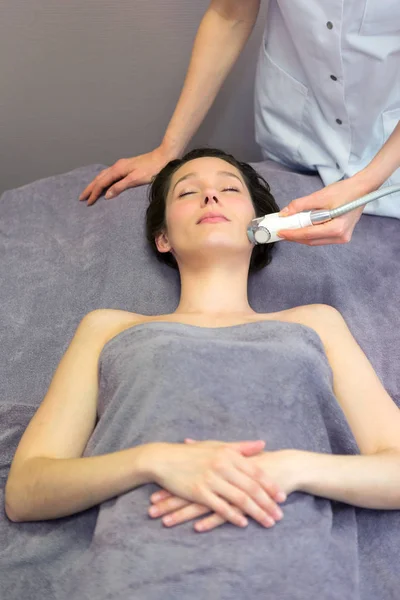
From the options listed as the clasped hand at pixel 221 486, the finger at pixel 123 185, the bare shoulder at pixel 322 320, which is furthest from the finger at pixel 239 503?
the finger at pixel 123 185

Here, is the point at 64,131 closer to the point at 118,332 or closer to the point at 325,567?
the point at 118,332

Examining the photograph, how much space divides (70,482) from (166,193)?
2.59 ft

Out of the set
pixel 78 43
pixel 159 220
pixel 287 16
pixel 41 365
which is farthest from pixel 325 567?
pixel 78 43

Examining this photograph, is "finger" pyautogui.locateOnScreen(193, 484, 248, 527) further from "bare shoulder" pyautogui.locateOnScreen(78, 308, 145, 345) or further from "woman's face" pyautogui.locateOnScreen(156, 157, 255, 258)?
"woman's face" pyautogui.locateOnScreen(156, 157, 255, 258)

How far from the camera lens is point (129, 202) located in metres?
1.89

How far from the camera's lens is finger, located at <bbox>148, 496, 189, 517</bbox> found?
43.6 inches

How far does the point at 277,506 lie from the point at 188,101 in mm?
1188

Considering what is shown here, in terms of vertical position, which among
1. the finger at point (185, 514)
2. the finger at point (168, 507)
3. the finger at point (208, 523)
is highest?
the finger at point (168, 507)

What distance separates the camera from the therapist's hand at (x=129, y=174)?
1.93m

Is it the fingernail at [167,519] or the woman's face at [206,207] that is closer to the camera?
the fingernail at [167,519]

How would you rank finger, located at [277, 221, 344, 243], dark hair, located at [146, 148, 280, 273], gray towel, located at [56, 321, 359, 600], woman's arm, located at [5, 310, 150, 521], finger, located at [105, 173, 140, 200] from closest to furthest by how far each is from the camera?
gray towel, located at [56, 321, 359, 600] → woman's arm, located at [5, 310, 150, 521] → finger, located at [277, 221, 344, 243] → dark hair, located at [146, 148, 280, 273] → finger, located at [105, 173, 140, 200]

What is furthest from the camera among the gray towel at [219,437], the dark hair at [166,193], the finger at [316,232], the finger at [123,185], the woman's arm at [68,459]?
the finger at [123,185]

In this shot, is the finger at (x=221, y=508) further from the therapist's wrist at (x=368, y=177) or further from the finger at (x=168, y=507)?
the therapist's wrist at (x=368, y=177)

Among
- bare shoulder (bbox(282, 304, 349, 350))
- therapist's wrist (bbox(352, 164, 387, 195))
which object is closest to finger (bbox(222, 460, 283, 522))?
bare shoulder (bbox(282, 304, 349, 350))
